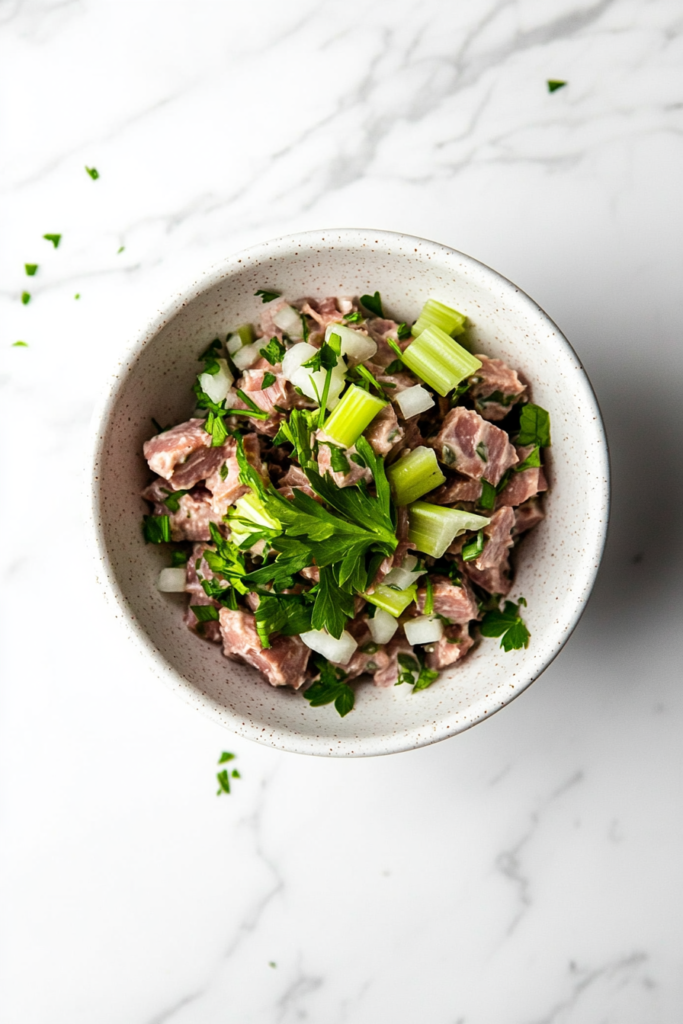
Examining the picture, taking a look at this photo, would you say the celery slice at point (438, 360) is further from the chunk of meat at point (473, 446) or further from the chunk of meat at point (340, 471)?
the chunk of meat at point (340, 471)

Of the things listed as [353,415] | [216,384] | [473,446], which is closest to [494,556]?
[473,446]

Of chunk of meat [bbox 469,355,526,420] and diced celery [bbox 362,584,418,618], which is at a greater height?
chunk of meat [bbox 469,355,526,420]

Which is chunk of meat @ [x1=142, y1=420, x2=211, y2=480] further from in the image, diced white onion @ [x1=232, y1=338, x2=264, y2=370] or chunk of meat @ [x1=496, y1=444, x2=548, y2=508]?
chunk of meat @ [x1=496, y1=444, x2=548, y2=508]

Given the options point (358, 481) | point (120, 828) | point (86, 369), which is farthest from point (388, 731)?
point (86, 369)

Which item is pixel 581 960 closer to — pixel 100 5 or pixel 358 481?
pixel 358 481

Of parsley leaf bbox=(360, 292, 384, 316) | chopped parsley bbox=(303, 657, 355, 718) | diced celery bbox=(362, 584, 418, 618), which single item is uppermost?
parsley leaf bbox=(360, 292, 384, 316)

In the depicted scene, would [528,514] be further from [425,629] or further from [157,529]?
[157,529]

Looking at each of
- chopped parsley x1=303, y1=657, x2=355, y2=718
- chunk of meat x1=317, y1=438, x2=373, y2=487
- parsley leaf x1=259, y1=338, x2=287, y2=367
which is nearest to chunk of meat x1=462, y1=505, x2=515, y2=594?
chunk of meat x1=317, y1=438, x2=373, y2=487
